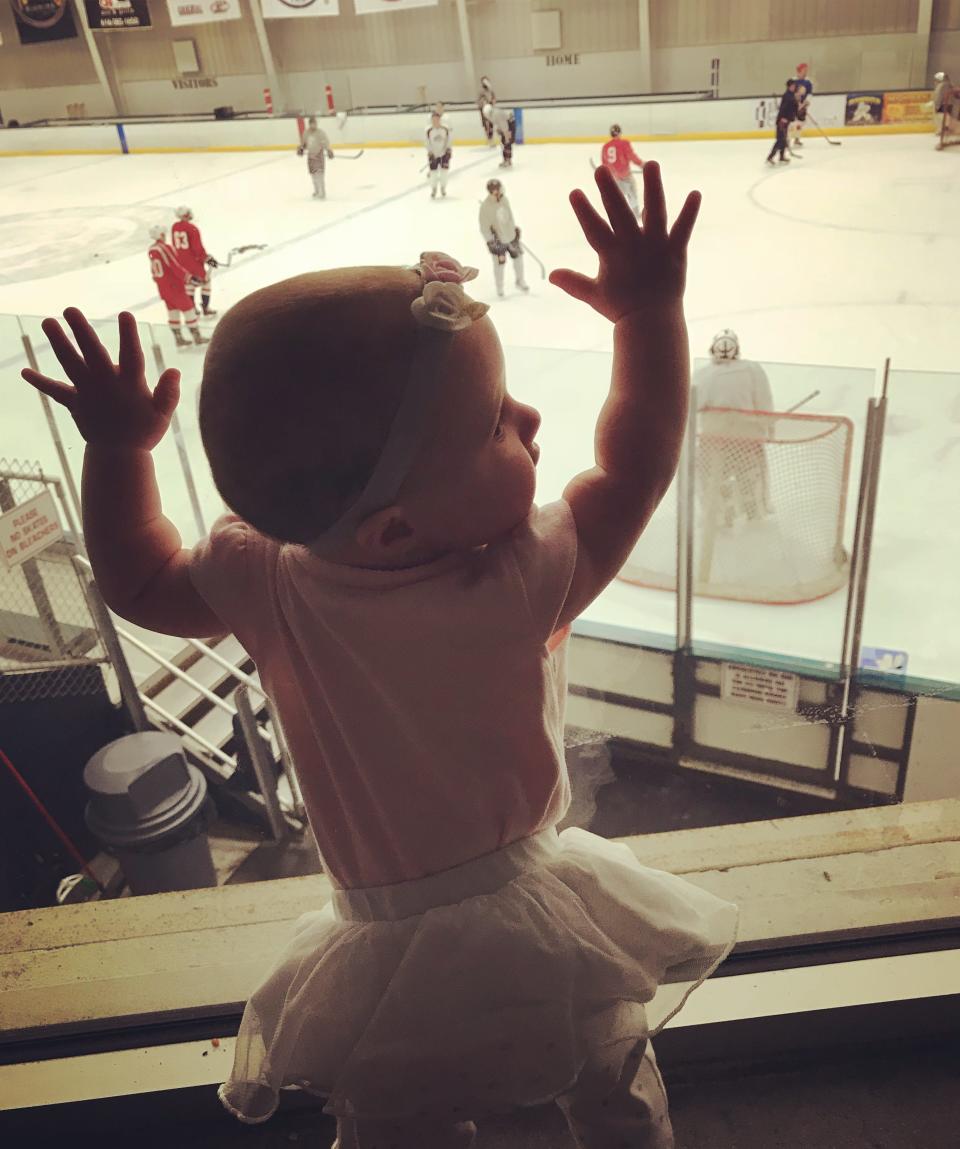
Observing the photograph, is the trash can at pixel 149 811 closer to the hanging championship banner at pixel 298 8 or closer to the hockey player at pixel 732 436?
the hockey player at pixel 732 436

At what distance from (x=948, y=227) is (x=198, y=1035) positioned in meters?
9.45

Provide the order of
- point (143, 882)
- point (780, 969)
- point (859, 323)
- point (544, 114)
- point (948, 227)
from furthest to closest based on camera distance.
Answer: point (544, 114) < point (948, 227) < point (859, 323) < point (143, 882) < point (780, 969)

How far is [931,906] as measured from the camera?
3.63 feet

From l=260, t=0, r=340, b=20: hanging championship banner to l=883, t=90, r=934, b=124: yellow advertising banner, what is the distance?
24.6ft

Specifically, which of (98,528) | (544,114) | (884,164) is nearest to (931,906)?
(98,528)

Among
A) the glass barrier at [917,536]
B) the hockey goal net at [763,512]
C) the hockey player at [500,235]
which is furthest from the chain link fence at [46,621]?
the hockey player at [500,235]

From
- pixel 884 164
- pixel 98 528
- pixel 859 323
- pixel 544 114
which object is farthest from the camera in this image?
pixel 544 114

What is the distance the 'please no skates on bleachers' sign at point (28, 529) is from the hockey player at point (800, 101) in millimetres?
11118

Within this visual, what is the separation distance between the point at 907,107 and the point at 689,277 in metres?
12.8

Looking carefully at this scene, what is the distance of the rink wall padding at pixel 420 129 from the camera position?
42.1 ft

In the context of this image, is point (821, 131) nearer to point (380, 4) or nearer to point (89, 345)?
point (380, 4)

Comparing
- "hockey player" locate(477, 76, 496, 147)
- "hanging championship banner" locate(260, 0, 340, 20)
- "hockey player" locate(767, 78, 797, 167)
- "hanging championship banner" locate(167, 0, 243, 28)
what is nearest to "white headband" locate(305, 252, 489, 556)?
"hockey player" locate(767, 78, 797, 167)

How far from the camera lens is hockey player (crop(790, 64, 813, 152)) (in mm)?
11328

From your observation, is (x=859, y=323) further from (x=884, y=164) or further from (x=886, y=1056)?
(x=886, y=1056)
